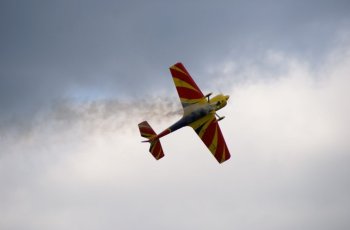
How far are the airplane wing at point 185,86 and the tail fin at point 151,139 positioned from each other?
437 cm

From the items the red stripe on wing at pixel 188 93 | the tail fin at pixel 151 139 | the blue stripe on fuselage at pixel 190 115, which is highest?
the red stripe on wing at pixel 188 93

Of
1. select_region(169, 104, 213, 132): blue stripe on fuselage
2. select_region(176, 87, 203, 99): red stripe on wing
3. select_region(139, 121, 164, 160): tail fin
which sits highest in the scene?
select_region(176, 87, 203, 99): red stripe on wing

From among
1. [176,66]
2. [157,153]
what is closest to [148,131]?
[157,153]

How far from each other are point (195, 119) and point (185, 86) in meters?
3.68

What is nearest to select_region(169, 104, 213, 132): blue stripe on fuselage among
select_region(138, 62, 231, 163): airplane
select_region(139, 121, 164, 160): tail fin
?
select_region(138, 62, 231, 163): airplane

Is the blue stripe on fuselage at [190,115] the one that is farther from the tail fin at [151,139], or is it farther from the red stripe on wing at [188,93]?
the tail fin at [151,139]

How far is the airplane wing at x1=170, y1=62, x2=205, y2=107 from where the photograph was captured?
73.8 metres

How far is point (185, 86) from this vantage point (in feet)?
243

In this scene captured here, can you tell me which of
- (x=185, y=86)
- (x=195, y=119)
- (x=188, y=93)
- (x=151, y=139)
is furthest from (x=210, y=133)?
(x=151, y=139)

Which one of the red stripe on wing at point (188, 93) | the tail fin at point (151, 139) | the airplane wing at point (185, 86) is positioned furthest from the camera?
the red stripe on wing at point (188, 93)

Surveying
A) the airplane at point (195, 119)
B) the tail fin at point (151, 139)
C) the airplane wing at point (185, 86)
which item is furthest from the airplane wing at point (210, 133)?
the tail fin at point (151, 139)

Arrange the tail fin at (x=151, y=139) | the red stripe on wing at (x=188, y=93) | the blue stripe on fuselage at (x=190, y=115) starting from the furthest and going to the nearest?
the red stripe on wing at (x=188, y=93), the blue stripe on fuselage at (x=190, y=115), the tail fin at (x=151, y=139)

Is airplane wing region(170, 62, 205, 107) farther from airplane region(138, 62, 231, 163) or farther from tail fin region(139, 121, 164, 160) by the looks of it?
tail fin region(139, 121, 164, 160)

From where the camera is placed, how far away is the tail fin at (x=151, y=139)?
72875 millimetres
